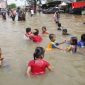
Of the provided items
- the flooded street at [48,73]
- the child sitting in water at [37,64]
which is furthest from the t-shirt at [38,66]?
the flooded street at [48,73]

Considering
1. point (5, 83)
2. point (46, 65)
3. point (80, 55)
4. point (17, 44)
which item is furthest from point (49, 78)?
point (17, 44)

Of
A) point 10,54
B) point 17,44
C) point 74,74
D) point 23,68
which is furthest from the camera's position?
point 17,44

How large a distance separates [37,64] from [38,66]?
0.27ft

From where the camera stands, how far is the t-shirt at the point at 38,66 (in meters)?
9.14

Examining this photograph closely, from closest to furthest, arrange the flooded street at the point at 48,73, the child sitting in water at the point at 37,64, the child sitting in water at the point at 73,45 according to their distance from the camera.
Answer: the child sitting in water at the point at 37,64
the flooded street at the point at 48,73
the child sitting in water at the point at 73,45

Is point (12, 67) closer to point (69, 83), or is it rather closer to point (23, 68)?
point (23, 68)

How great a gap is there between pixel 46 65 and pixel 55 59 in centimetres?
304

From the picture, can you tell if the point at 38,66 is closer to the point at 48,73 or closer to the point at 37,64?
the point at 37,64

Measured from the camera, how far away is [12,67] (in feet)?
35.6

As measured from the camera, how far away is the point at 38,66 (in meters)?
9.20

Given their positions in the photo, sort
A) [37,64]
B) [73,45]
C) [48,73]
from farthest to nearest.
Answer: [73,45] → [48,73] → [37,64]

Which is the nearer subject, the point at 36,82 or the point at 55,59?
the point at 36,82

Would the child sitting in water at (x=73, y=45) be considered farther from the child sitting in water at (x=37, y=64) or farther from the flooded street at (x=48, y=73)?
the child sitting in water at (x=37, y=64)

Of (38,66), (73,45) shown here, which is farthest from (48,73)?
→ (73,45)
